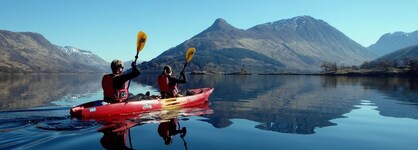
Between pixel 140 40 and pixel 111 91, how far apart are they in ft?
15.2

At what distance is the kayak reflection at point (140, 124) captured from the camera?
12.9 meters

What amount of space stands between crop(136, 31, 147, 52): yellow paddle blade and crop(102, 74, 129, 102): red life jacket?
379 cm

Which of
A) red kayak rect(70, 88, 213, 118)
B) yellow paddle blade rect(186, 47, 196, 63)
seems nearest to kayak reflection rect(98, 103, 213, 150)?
red kayak rect(70, 88, 213, 118)

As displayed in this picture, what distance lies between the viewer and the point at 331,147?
529 inches

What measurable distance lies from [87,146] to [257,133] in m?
7.29

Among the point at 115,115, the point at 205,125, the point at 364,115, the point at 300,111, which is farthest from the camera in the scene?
the point at 300,111

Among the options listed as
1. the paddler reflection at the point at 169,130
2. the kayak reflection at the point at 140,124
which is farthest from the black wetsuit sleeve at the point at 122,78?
the paddler reflection at the point at 169,130

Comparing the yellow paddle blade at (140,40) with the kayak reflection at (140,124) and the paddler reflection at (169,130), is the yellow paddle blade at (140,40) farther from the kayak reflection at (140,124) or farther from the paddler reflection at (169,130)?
the paddler reflection at (169,130)

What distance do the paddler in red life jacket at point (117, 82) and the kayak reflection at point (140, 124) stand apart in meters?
1.42

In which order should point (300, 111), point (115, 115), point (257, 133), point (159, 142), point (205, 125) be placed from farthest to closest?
point (300, 111) → point (115, 115) → point (205, 125) → point (257, 133) → point (159, 142)

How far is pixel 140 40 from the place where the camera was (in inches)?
870

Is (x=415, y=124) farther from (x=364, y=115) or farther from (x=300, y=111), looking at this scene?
(x=300, y=111)

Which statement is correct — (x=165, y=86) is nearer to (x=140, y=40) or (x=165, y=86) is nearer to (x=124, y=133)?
(x=140, y=40)

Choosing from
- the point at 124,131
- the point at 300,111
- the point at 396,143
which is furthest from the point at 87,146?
the point at 300,111
